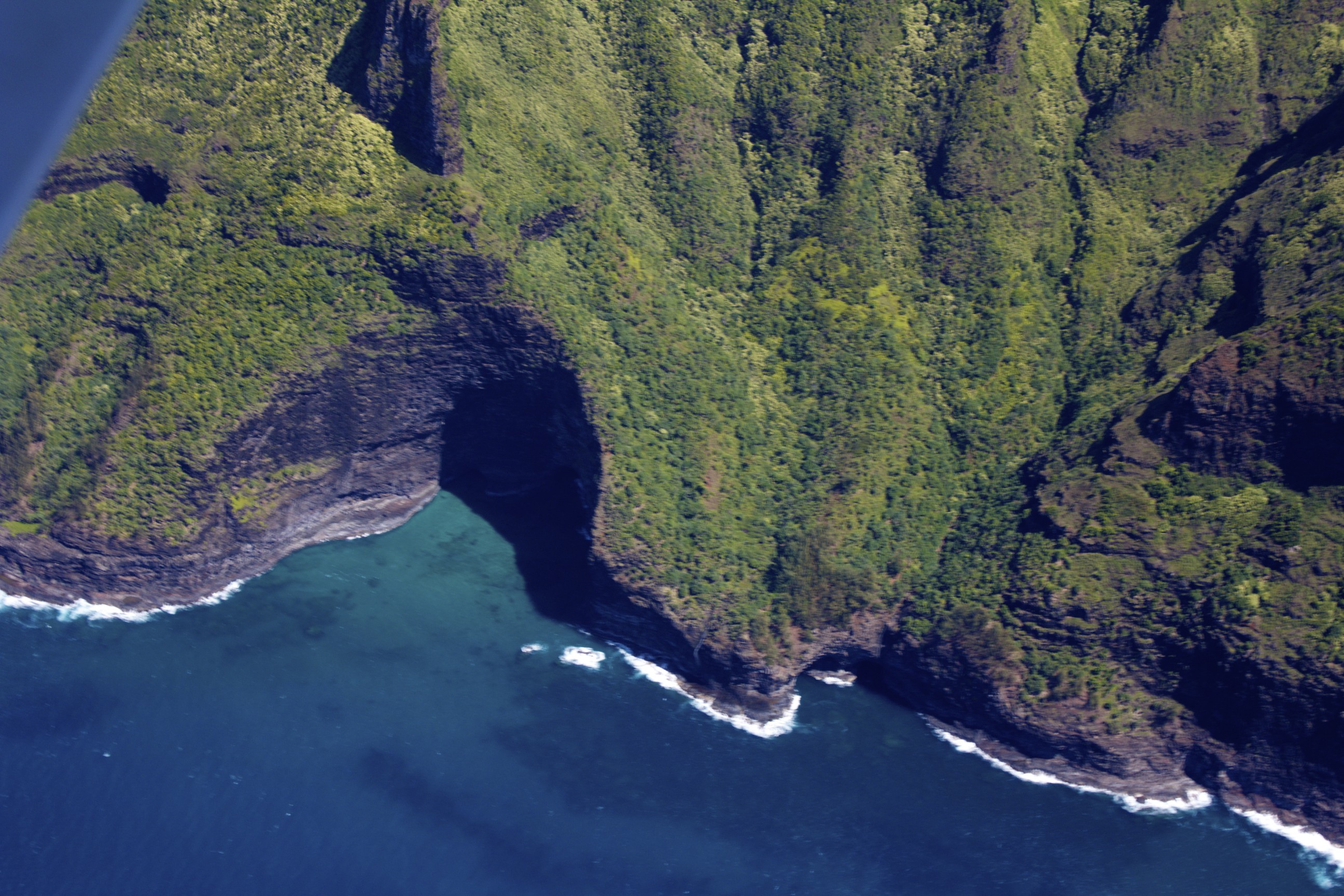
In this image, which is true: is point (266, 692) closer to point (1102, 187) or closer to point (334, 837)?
point (334, 837)

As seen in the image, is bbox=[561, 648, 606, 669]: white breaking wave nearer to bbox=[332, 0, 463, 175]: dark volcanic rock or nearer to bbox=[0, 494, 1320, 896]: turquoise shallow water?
bbox=[0, 494, 1320, 896]: turquoise shallow water

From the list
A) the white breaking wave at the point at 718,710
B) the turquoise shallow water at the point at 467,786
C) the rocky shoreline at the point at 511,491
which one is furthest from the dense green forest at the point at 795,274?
the turquoise shallow water at the point at 467,786

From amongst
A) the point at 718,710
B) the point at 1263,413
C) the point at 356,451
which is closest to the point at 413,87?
the point at 356,451

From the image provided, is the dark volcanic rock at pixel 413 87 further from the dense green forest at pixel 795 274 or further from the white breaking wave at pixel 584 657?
the white breaking wave at pixel 584 657

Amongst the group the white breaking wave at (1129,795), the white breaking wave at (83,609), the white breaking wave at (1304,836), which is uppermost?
the white breaking wave at (1304,836)

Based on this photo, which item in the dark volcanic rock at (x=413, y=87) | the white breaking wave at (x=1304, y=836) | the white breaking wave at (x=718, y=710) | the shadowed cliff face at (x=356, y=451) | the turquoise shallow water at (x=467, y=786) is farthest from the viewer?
the shadowed cliff face at (x=356, y=451)
